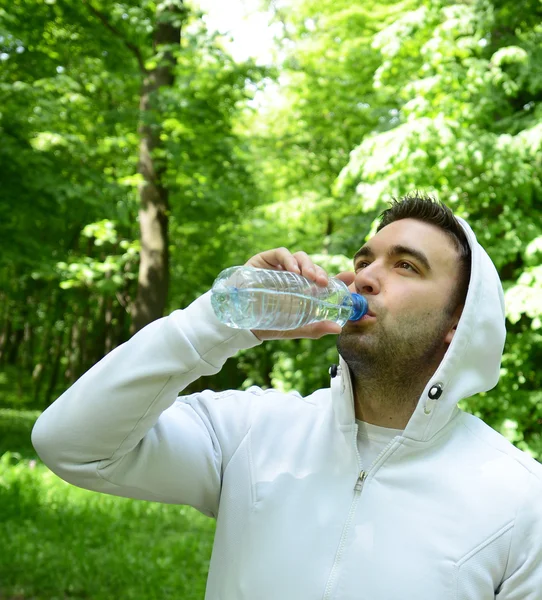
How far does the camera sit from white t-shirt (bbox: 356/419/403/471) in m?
2.10

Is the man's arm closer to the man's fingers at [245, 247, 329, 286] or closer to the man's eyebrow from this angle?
the man's fingers at [245, 247, 329, 286]

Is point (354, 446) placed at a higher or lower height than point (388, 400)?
lower

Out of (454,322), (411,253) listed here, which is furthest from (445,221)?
(454,322)

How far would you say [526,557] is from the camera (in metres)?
1.82

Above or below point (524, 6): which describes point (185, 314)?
below

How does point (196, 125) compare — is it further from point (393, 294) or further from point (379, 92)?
point (393, 294)

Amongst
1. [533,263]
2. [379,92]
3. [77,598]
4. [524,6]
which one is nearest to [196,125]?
[379,92]

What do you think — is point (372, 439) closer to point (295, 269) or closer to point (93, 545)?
point (295, 269)

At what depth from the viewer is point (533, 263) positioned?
7.24 meters

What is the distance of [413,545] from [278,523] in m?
0.38

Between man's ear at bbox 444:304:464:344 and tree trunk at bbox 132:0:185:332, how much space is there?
8.56 m

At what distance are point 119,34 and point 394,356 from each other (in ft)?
33.7

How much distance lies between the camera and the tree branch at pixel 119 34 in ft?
34.5

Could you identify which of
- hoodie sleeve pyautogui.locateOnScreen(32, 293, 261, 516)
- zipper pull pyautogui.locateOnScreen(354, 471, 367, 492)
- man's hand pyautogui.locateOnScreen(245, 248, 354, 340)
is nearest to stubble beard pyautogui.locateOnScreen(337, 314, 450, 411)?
man's hand pyautogui.locateOnScreen(245, 248, 354, 340)
